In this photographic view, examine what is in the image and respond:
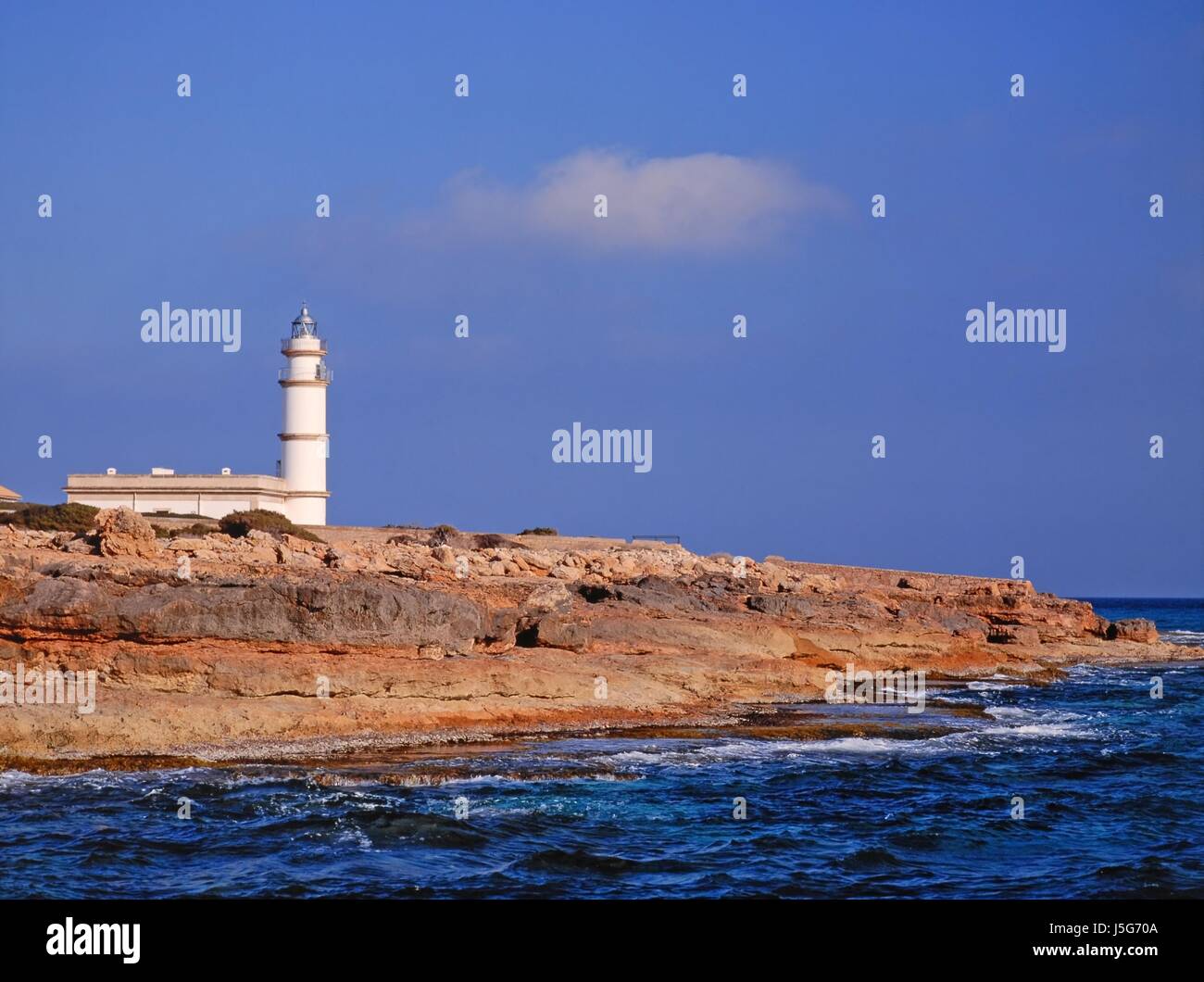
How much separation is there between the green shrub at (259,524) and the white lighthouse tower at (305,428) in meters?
3.34

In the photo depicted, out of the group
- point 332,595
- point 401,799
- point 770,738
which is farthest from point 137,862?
point 770,738

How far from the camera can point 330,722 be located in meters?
17.9

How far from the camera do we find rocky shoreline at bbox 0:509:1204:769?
1698 centimetres

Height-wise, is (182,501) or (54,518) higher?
(182,501)

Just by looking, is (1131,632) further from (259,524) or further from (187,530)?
(187,530)

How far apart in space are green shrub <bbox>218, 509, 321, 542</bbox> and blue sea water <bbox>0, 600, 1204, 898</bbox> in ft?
85.9

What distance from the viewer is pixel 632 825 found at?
45.6 feet

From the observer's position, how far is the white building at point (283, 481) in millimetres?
49281

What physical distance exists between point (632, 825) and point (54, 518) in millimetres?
32687

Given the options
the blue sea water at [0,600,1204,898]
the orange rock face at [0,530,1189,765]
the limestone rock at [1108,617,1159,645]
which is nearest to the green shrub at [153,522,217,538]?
the orange rock face at [0,530,1189,765]

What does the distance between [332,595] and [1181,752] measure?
13.2m

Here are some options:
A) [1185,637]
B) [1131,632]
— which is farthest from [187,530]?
[1185,637]

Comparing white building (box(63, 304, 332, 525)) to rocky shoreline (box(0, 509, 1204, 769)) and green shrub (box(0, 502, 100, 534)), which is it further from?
rocky shoreline (box(0, 509, 1204, 769))

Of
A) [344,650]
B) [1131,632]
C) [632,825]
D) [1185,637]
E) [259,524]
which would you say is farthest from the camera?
[1185,637]
